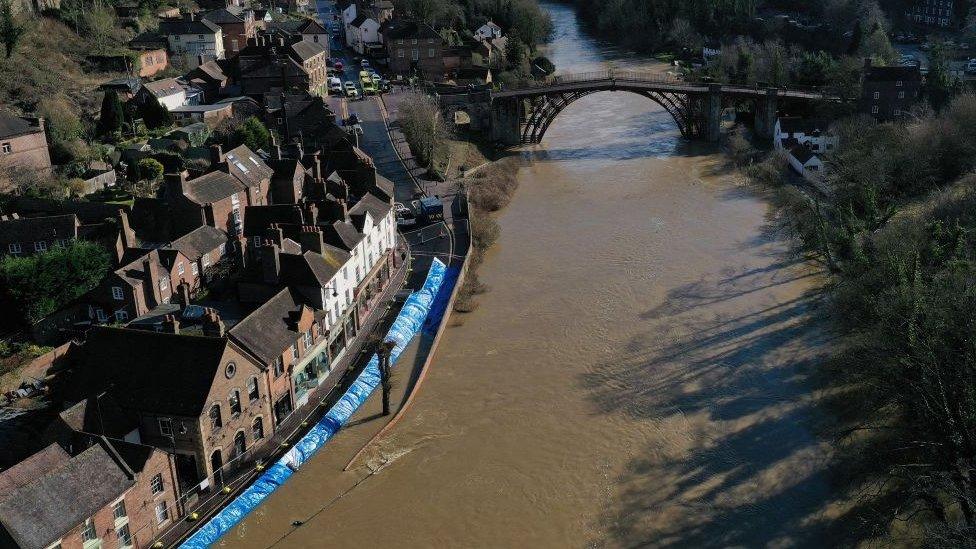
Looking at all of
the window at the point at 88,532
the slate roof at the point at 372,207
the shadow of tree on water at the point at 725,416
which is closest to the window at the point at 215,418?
the window at the point at 88,532

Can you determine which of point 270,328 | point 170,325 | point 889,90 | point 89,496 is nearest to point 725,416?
point 270,328

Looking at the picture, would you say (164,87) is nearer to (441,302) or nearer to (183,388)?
(441,302)

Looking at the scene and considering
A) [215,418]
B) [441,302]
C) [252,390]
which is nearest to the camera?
[215,418]

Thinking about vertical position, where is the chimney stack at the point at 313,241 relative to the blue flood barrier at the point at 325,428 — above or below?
above

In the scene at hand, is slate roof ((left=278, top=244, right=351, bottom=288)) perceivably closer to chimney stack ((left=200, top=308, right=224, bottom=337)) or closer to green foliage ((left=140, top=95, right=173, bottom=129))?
chimney stack ((left=200, top=308, right=224, bottom=337))

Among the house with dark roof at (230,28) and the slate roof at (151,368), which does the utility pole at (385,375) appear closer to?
the slate roof at (151,368)

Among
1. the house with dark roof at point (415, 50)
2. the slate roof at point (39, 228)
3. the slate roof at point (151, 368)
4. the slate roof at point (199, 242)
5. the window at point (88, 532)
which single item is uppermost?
the house with dark roof at point (415, 50)
